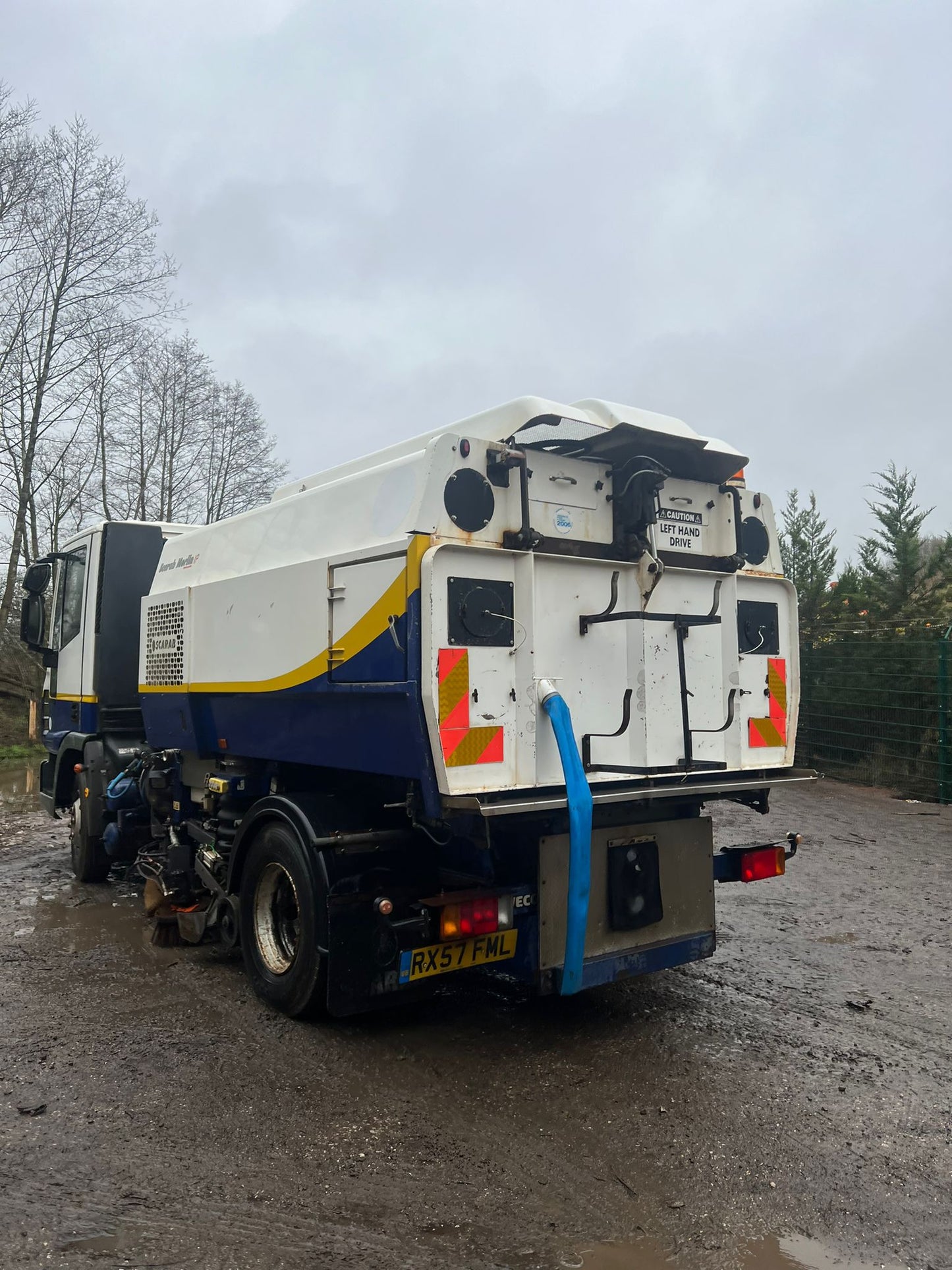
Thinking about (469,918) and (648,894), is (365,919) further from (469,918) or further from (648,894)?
(648,894)

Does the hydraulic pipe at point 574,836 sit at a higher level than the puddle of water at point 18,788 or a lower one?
higher

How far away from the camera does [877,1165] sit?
324cm

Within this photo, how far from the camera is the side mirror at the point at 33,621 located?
8141mm

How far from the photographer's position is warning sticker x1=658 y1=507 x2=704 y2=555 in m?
4.57

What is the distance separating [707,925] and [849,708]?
987 cm


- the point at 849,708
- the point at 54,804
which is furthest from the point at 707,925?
the point at 849,708

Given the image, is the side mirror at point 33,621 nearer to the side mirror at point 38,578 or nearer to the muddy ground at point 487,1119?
the side mirror at point 38,578

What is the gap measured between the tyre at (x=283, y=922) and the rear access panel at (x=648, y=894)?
1.02 metres

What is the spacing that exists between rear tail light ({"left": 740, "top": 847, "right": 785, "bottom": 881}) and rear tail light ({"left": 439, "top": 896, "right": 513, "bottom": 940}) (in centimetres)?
153

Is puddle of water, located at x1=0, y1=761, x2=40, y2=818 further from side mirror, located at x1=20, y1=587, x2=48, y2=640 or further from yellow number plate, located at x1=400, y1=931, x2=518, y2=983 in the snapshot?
yellow number plate, located at x1=400, y1=931, x2=518, y2=983

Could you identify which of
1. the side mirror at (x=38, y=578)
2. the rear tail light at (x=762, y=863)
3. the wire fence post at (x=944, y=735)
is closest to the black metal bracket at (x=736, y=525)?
the rear tail light at (x=762, y=863)

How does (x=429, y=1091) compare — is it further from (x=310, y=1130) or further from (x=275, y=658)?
(x=275, y=658)

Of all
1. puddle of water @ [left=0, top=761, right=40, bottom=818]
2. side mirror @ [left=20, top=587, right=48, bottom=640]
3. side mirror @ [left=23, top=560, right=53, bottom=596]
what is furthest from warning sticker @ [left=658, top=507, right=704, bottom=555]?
puddle of water @ [left=0, top=761, right=40, bottom=818]

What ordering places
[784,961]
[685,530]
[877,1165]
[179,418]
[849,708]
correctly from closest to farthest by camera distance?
1. [877,1165]
2. [685,530]
3. [784,961]
4. [849,708]
5. [179,418]
